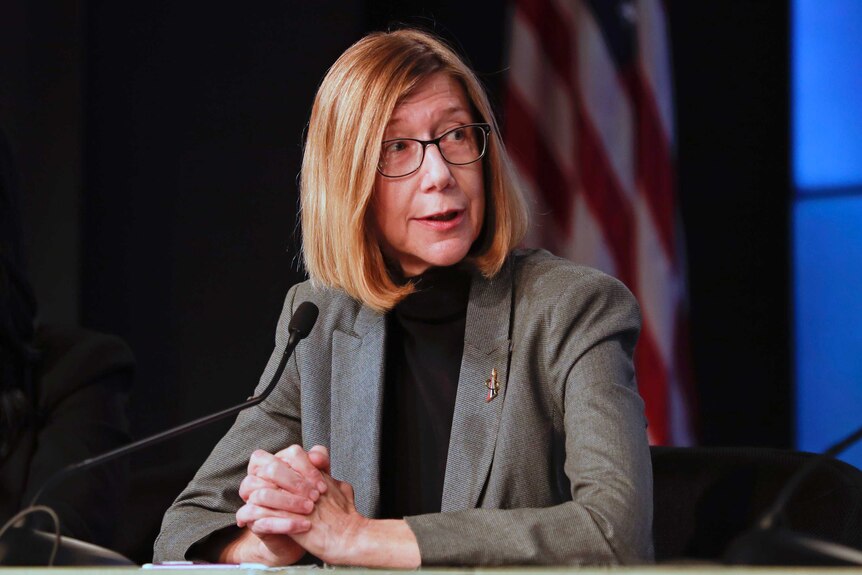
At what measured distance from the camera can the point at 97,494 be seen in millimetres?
1944

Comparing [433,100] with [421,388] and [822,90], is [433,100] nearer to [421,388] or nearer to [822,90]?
[421,388]

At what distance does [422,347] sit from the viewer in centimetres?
168

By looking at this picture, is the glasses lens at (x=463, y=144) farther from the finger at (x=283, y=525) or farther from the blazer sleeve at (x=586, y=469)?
the finger at (x=283, y=525)

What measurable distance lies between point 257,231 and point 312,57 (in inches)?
17.3

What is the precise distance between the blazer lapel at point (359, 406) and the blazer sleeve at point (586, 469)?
0.81ft

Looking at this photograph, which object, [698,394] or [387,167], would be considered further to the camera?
[698,394]

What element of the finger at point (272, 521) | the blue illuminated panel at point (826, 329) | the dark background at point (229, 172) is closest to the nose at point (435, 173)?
the finger at point (272, 521)

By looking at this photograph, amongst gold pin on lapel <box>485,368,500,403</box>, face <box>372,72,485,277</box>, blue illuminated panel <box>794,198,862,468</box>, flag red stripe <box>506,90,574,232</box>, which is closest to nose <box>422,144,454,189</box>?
face <box>372,72,485,277</box>

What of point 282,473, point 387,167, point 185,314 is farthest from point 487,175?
point 185,314

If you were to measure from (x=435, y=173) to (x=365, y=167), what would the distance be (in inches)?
4.4

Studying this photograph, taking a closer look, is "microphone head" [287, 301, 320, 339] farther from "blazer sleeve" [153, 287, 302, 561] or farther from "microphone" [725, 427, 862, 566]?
"microphone" [725, 427, 862, 566]

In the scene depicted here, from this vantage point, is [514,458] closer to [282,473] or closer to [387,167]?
[282,473]

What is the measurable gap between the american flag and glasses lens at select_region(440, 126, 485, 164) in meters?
0.82

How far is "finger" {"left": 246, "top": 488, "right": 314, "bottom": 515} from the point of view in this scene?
132 centimetres
